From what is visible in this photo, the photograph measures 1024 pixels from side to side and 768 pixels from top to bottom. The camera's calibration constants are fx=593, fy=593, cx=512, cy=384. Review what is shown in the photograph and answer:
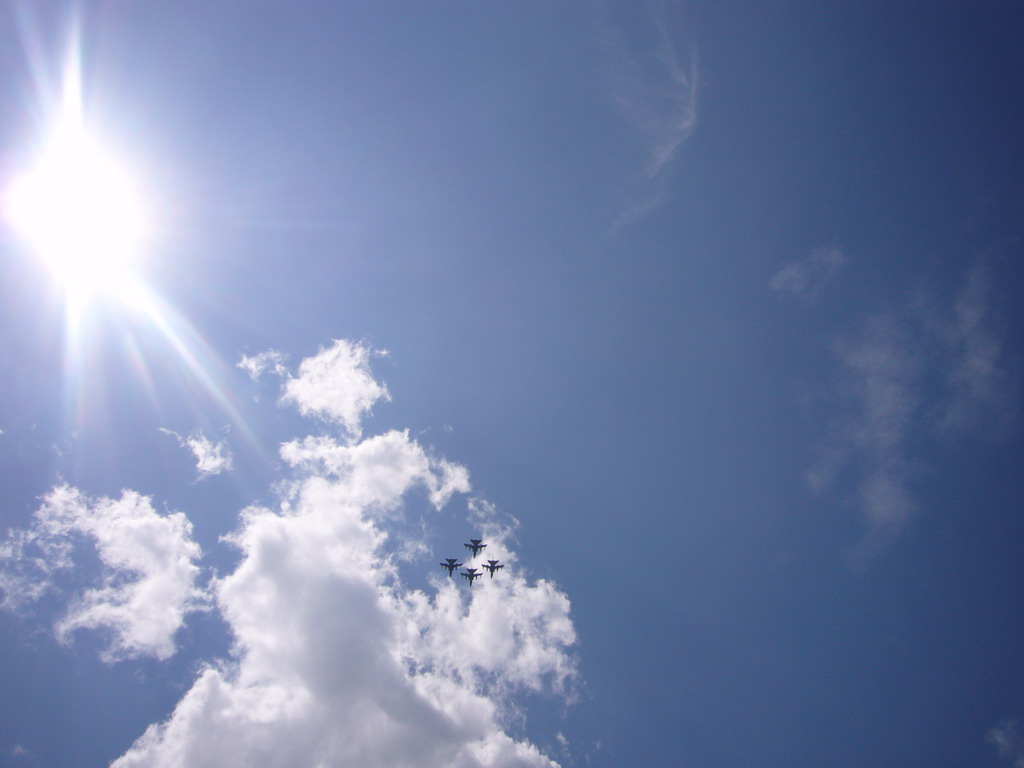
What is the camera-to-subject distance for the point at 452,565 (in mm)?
142625
